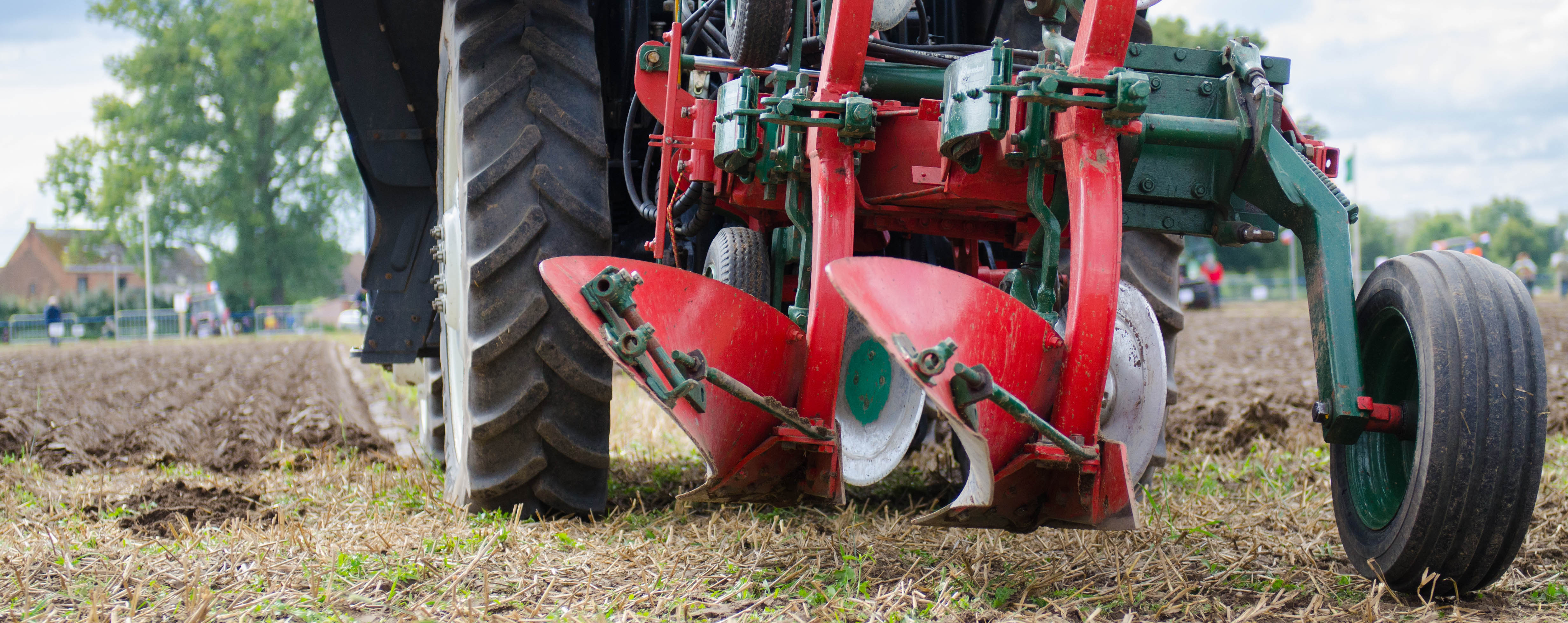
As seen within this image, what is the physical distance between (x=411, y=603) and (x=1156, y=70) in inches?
73.4

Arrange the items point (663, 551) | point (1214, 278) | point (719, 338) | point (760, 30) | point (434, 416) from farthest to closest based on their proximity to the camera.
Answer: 1. point (1214, 278)
2. point (434, 416)
3. point (760, 30)
4. point (663, 551)
5. point (719, 338)

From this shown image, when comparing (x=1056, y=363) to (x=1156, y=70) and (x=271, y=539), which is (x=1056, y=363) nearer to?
(x=1156, y=70)

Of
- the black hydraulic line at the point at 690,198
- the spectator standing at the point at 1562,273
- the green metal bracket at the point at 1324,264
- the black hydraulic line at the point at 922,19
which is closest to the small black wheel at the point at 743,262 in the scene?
the black hydraulic line at the point at 690,198

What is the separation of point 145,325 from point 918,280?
35688mm

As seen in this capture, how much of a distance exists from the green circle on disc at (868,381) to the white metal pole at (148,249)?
86.6 feet

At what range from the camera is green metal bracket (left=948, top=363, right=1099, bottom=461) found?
179 cm

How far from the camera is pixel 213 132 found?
3725cm

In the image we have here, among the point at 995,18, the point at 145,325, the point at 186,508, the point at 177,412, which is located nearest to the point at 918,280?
the point at 995,18

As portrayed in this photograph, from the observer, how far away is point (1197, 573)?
2344mm

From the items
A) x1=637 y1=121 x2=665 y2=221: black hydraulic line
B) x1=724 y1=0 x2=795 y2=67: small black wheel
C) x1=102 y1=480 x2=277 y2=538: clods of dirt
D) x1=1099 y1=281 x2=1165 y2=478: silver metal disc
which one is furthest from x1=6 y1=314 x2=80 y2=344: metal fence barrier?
x1=1099 y1=281 x2=1165 y2=478: silver metal disc

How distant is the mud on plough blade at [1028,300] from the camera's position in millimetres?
1933

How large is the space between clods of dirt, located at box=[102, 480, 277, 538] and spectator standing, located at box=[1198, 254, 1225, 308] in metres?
25.6

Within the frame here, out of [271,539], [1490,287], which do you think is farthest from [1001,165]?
[271,539]

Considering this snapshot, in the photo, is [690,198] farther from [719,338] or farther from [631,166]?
[719,338]
